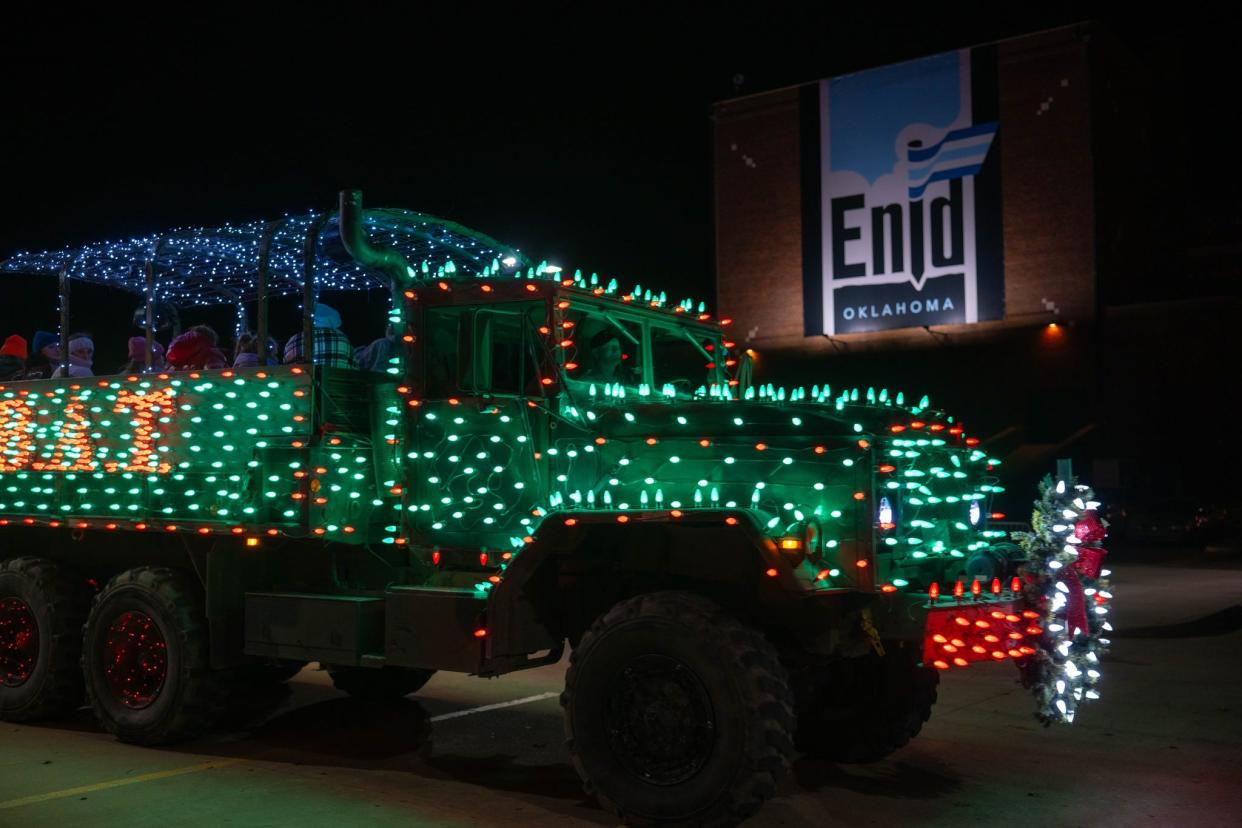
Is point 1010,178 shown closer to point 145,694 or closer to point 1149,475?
point 1149,475

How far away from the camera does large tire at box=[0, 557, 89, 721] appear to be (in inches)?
350

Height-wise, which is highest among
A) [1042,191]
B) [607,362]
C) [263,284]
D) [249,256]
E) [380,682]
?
[1042,191]

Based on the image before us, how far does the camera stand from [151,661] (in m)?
8.34

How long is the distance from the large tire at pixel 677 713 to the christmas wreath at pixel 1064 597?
1.77 meters

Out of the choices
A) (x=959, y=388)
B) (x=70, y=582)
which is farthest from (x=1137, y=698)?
(x=959, y=388)

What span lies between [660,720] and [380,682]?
4.20 metres

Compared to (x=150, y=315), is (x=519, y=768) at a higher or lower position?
lower

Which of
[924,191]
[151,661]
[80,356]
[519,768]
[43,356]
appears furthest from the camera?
[924,191]

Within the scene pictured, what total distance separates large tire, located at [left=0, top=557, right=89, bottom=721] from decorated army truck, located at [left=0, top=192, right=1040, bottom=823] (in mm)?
28

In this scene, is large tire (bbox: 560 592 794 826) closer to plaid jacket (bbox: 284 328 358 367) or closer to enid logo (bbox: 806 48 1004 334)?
plaid jacket (bbox: 284 328 358 367)

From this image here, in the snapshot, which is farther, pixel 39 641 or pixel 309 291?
pixel 39 641

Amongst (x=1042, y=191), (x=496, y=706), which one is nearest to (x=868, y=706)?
(x=496, y=706)

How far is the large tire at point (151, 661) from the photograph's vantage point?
8109 mm

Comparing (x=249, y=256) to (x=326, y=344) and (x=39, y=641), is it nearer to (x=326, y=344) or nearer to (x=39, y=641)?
(x=326, y=344)
